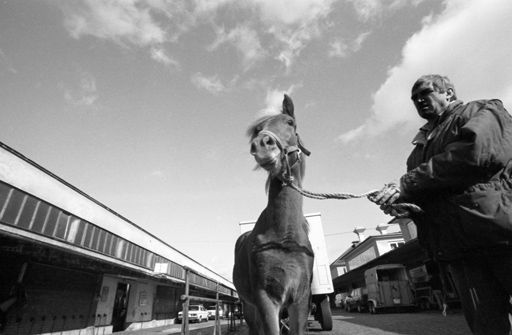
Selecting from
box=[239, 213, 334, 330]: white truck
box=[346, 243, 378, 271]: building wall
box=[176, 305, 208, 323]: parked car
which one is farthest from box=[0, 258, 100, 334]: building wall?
box=[346, 243, 378, 271]: building wall

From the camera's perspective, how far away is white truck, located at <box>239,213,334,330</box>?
28.3 ft

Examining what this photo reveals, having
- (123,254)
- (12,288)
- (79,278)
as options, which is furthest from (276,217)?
(123,254)

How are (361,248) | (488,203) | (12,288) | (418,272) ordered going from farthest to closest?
(361,248) → (418,272) → (12,288) → (488,203)

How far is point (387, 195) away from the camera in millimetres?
1634

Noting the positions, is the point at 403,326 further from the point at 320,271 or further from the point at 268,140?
the point at 268,140

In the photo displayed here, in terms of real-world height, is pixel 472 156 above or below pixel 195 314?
above

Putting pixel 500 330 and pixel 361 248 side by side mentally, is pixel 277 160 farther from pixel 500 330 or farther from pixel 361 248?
pixel 361 248

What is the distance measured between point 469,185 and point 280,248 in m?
1.69

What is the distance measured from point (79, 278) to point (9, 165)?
6.61m

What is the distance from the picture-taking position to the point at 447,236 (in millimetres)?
1583

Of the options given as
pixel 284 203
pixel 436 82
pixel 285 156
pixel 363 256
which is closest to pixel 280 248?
pixel 284 203

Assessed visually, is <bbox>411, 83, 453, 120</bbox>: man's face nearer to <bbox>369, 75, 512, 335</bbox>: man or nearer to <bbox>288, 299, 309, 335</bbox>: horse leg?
<bbox>369, 75, 512, 335</bbox>: man

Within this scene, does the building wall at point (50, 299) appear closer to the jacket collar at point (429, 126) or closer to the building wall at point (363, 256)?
the jacket collar at point (429, 126)

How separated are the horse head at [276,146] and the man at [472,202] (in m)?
1.12
